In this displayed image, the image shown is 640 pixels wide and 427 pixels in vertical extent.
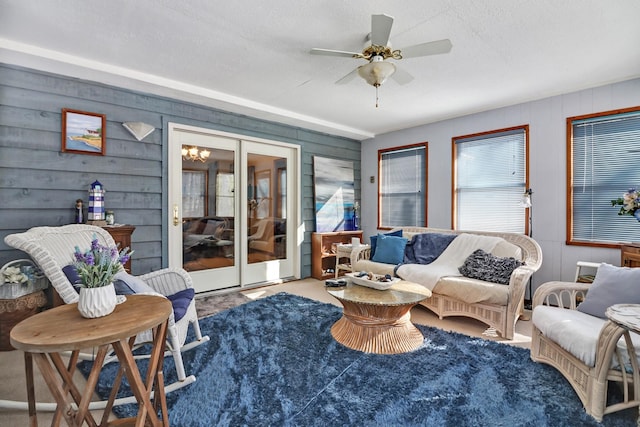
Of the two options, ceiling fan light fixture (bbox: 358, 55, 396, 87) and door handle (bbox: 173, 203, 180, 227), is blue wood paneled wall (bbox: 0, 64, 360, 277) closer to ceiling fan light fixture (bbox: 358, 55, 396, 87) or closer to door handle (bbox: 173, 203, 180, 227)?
door handle (bbox: 173, 203, 180, 227)

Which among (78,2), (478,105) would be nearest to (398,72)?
(478,105)

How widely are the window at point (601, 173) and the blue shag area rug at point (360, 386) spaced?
6.45 ft

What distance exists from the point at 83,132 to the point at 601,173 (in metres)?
5.54

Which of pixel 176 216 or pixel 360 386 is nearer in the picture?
pixel 360 386

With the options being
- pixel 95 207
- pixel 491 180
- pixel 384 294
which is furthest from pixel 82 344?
pixel 491 180

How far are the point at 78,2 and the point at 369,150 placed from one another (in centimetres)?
460

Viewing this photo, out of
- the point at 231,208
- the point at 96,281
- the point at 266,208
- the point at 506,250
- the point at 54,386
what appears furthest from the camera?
the point at 266,208

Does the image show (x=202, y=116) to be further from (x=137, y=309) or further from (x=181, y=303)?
(x=137, y=309)

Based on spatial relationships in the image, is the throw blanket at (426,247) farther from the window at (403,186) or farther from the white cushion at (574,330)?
the white cushion at (574,330)

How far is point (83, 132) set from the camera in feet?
10.2

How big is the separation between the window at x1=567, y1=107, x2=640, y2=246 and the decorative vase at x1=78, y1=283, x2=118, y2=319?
4.47 meters

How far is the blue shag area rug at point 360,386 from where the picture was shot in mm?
1720

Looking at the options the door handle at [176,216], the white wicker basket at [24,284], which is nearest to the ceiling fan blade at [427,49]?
the door handle at [176,216]

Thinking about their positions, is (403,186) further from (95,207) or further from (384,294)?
(95,207)
